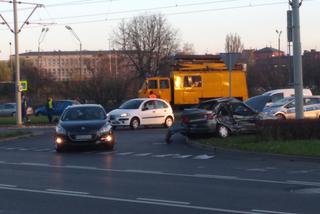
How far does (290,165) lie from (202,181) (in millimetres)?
3628

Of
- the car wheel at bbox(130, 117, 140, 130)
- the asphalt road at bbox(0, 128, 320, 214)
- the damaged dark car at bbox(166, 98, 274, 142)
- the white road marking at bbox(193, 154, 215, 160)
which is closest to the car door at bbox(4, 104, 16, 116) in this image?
the car wheel at bbox(130, 117, 140, 130)

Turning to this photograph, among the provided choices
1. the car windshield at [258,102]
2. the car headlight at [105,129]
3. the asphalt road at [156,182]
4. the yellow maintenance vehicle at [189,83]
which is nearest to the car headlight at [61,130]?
the asphalt road at [156,182]

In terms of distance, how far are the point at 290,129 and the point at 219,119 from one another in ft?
10.5

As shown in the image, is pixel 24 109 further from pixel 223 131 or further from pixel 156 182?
pixel 156 182

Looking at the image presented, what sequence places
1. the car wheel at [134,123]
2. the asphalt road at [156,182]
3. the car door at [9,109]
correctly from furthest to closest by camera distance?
the car door at [9,109], the car wheel at [134,123], the asphalt road at [156,182]

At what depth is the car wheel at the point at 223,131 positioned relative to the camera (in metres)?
22.4

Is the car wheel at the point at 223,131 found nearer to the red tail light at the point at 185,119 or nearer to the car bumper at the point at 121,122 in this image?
the red tail light at the point at 185,119

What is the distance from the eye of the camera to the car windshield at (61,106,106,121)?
2148cm

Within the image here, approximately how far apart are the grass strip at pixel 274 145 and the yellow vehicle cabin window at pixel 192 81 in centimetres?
2419

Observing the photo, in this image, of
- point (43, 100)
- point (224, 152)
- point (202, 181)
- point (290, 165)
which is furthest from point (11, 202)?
point (43, 100)

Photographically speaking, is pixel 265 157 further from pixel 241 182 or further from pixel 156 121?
pixel 156 121

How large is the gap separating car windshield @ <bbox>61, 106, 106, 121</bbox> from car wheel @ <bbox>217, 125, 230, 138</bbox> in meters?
3.95

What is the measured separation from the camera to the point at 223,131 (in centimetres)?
2252

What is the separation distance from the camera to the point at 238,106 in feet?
74.9
